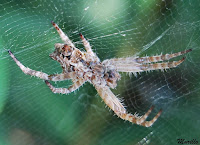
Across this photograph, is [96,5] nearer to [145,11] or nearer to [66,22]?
[66,22]

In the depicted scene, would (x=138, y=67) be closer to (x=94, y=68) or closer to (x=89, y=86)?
(x=94, y=68)

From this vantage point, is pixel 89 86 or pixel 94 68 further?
pixel 89 86

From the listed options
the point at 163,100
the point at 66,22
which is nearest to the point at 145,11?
the point at 66,22

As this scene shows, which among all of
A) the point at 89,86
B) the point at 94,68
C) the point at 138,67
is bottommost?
the point at 138,67

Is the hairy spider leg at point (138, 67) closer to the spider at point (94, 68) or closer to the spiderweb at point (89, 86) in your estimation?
the spider at point (94, 68)

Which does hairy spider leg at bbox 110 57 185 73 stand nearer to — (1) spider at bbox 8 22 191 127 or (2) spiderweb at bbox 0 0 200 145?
(1) spider at bbox 8 22 191 127

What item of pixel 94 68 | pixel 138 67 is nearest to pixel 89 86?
pixel 94 68
